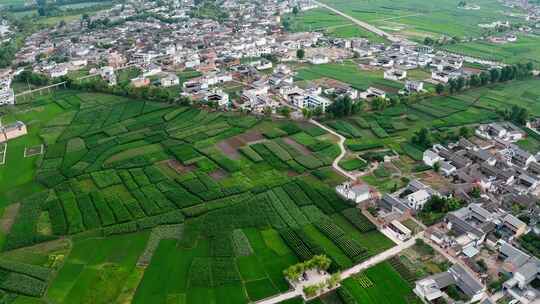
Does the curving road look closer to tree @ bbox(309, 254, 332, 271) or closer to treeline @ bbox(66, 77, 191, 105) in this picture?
tree @ bbox(309, 254, 332, 271)

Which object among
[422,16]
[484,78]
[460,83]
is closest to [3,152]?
[460,83]

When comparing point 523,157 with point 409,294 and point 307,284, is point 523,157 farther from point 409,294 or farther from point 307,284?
point 307,284

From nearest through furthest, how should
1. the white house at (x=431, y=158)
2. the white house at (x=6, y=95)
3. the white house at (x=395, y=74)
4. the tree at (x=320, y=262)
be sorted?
the tree at (x=320, y=262)
the white house at (x=431, y=158)
the white house at (x=6, y=95)
the white house at (x=395, y=74)

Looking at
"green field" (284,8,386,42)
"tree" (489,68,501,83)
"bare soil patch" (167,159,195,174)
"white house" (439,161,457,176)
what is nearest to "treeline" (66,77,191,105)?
"bare soil patch" (167,159,195,174)

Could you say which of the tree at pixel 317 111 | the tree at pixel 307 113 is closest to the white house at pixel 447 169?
the tree at pixel 317 111

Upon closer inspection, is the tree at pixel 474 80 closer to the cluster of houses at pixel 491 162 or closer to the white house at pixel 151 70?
the cluster of houses at pixel 491 162

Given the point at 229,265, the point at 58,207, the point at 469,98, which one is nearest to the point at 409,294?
the point at 229,265
